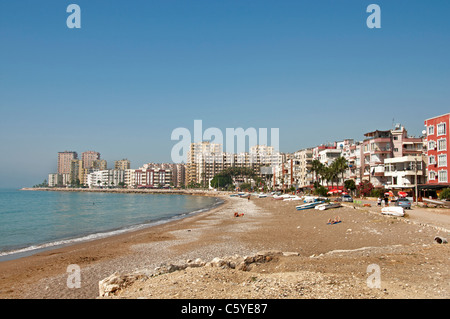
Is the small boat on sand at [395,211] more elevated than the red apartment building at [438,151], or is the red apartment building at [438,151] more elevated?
the red apartment building at [438,151]

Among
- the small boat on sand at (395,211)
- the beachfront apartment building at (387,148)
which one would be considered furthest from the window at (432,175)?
the small boat on sand at (395,211)

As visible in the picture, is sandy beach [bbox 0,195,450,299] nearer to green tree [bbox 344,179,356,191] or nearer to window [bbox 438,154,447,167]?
window [bbox 438,154,447,167]

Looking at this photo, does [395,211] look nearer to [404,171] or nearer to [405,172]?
[405,172]

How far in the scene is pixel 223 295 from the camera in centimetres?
927

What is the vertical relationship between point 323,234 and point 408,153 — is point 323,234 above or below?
below

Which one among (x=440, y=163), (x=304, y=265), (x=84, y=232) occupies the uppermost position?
(x=440, y=163)

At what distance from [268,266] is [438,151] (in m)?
49.8

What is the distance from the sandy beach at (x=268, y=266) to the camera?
380 inches

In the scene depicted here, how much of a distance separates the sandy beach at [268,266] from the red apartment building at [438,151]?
29.9 metres

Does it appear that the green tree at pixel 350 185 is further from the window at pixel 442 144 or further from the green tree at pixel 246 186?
the green tree at pixel 246 186

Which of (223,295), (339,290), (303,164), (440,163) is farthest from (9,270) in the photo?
(303,164)

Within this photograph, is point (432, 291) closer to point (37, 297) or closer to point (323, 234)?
point (37, 297)

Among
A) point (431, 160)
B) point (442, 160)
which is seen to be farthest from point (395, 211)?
point (431, 160)
